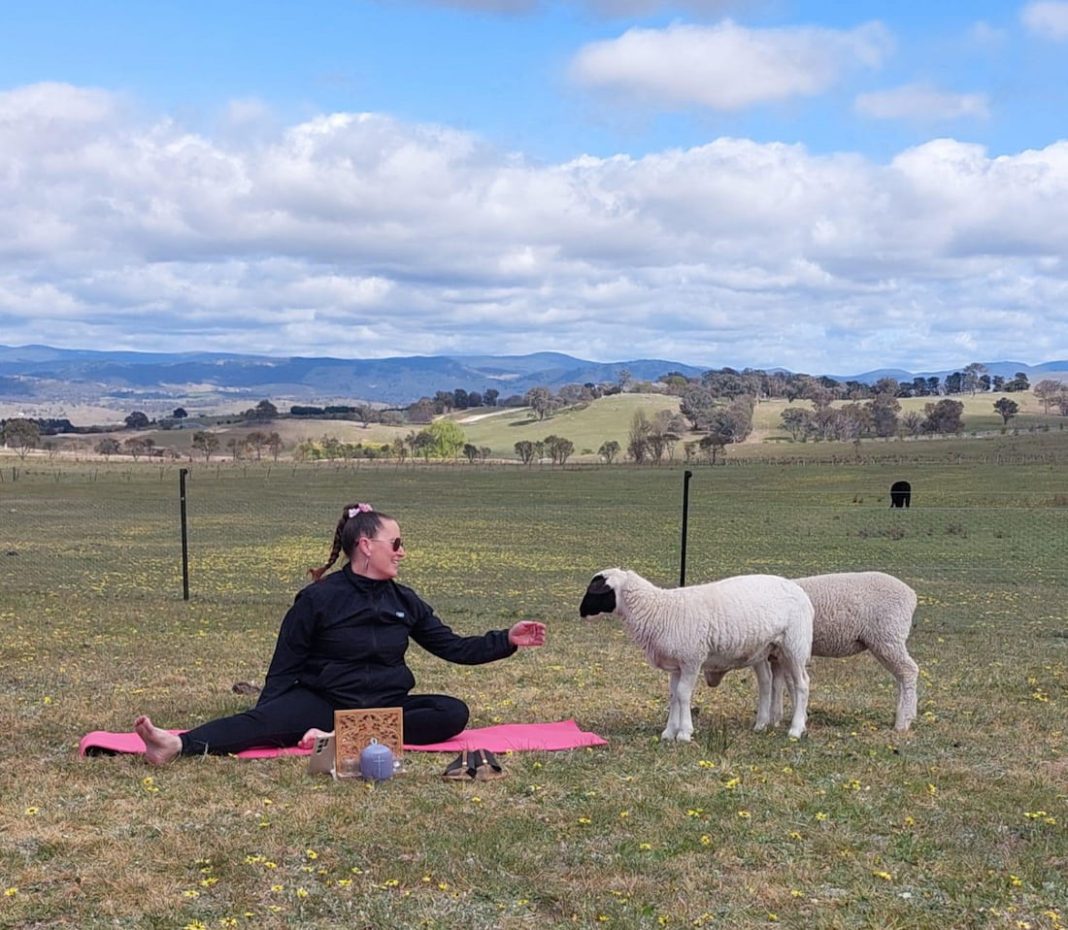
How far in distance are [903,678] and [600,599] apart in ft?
9.42

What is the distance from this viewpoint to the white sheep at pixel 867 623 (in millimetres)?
10047

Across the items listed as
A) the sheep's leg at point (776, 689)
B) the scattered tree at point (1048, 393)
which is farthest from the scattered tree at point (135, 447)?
the sheep's leg at point (776, 689)

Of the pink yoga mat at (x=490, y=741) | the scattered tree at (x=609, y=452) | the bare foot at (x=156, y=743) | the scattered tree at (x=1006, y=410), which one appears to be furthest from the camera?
the scattered tree at (x=1006, y=410)

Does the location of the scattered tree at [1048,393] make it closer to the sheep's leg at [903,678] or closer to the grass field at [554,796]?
the grass field at [554,796]

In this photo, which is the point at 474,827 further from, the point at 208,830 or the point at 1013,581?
the point at 1013,581

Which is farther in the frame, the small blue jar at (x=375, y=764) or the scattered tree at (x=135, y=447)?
the scattered tree at (x=135, y=447)

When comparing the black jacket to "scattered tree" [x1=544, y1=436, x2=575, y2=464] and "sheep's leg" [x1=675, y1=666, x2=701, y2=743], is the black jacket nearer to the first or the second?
"sheep's leg" [x1=675, y1=666, x2=701, y2=743]

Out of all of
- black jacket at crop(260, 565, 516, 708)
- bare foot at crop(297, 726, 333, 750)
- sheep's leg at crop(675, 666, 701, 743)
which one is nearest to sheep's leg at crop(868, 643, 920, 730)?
sheep's leg at crop(675, 666, 701, 743)

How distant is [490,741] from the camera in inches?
359

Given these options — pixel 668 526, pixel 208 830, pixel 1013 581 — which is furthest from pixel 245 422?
pixel 208 830

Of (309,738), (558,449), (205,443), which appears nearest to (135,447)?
(205,443)

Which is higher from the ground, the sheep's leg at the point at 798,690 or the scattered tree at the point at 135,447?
the sheep's leg at the point at 798,690

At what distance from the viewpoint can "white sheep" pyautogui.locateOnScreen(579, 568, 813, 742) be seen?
9219 millimetres

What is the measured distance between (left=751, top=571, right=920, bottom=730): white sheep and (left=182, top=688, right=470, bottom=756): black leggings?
260 cm
